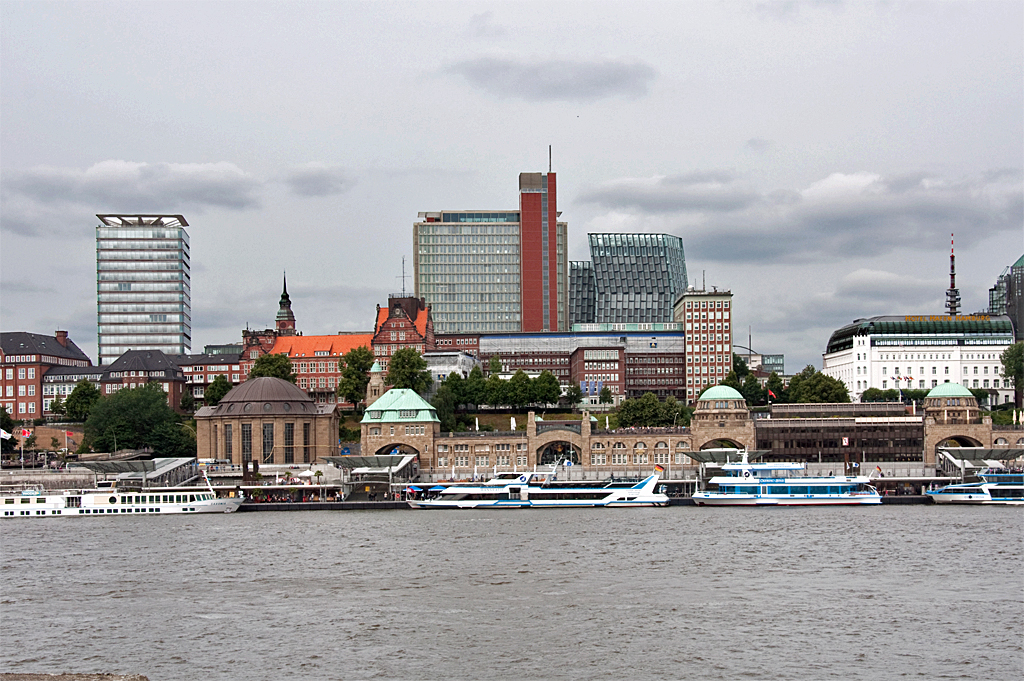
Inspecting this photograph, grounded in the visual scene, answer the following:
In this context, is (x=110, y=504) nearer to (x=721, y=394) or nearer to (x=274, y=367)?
(x=721, y=394)

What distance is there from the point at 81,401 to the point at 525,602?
144 meters

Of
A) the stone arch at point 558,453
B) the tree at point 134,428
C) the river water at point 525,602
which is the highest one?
the tree at point 134,428

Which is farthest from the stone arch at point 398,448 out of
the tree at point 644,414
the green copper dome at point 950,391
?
the green copper dome at point 950,391

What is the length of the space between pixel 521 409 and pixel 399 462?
215ft

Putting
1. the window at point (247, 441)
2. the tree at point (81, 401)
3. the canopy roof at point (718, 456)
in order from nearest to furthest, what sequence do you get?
the canopy roof at point (718, 456) < the window at point (247, 441) < the tree at point (81, 401)

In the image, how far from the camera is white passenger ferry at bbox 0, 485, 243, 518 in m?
114

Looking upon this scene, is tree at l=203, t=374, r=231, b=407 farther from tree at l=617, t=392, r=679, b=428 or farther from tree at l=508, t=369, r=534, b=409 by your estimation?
tree at l=617, t=392, r=679, b=428

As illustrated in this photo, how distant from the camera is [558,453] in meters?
154

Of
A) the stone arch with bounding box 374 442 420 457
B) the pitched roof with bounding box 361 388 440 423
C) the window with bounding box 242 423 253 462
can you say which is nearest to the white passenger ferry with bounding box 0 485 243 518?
the window with bounding box 242 423 253 462

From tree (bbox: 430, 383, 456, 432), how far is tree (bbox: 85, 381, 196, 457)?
3392 centimetres

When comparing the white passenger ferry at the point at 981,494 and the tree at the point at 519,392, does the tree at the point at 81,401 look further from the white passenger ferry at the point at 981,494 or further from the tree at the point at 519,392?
the white passenger ferry at the point at 981,494

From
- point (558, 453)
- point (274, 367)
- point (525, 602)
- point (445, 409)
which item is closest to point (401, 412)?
point (558, 453)

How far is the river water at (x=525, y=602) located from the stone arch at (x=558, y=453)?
54315 millimetres

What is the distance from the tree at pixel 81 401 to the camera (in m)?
186
